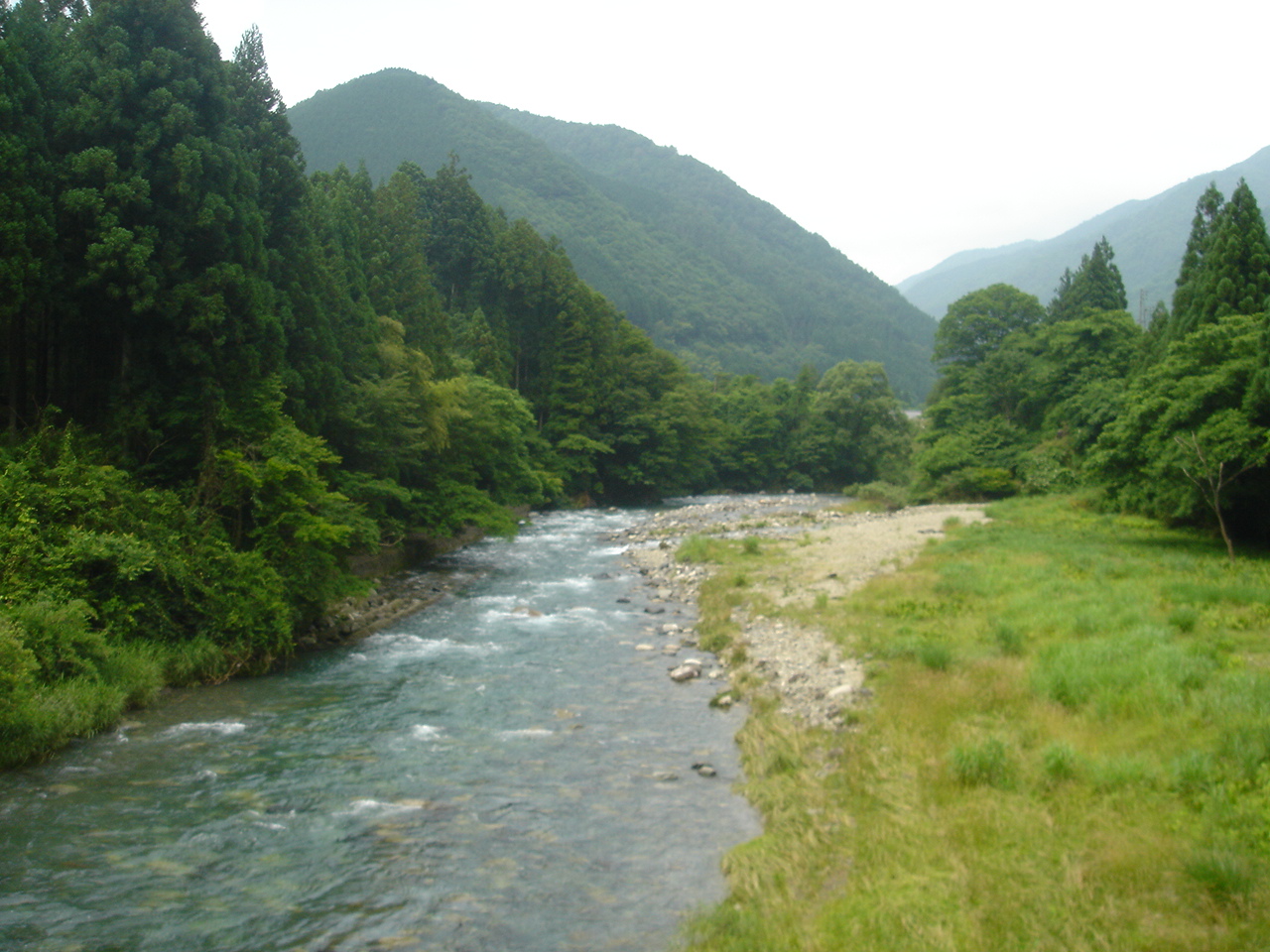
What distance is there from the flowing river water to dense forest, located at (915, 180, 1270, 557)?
13.5m

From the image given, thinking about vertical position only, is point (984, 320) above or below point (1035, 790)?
above

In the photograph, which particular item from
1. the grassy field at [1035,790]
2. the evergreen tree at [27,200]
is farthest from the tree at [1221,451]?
the evergreen tree at [27,200]

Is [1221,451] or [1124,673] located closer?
[1124,673]

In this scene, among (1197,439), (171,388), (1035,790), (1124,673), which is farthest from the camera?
(171,388)

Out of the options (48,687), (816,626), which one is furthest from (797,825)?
(48,687)

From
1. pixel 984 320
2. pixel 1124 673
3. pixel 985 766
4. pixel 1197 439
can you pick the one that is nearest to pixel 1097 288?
pixel 984 320

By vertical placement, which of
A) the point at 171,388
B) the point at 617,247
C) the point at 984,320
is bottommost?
the point at 171,388

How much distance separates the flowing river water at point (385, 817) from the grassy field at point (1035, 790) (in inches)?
37.7

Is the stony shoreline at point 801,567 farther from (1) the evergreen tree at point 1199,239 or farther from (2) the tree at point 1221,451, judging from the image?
(1) the evergreen tree at point 1199,239

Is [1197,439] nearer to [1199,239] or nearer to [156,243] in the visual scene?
[156,243]

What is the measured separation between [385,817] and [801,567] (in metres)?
18.4

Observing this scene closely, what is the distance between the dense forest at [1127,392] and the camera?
19.4m

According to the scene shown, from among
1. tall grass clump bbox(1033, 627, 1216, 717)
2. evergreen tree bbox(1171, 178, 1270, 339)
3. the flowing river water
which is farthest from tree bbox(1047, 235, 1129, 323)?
the flowing river water

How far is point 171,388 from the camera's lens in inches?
756
